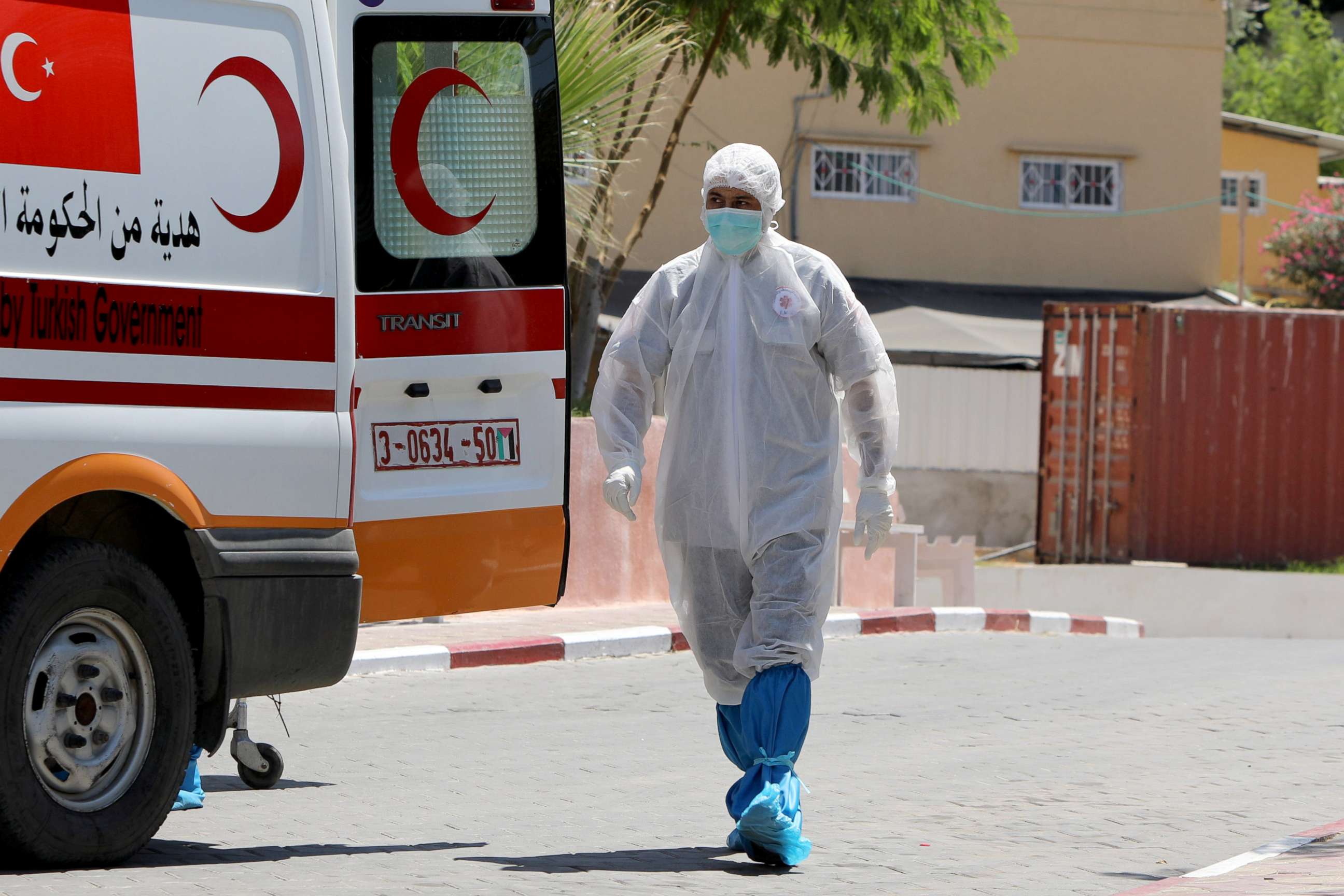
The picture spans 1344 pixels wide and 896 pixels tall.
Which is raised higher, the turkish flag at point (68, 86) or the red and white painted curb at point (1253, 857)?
the turkish flag at point (68, 86)

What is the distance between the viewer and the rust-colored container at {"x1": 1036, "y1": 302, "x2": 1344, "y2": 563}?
66.1 ft

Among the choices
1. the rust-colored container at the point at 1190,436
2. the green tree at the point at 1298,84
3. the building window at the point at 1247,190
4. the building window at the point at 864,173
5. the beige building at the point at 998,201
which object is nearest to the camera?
the rust-colored container at the point at 1190,436

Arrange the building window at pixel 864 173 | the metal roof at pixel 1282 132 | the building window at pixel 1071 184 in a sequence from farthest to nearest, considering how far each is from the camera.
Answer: the metal roof at pixel 1282 132 < the building window at pixel 1071 184 < the building window at pixel 864 173

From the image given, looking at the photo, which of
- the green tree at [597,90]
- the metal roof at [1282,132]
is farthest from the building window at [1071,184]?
the green tree at [597,90]

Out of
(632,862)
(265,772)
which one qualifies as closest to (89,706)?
(632,862)

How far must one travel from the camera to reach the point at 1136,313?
20094 mm

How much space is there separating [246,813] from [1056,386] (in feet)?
50.0

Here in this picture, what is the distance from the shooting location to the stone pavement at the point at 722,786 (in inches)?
219

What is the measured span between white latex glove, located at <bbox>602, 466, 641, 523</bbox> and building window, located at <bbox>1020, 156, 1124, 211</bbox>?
22.7 metres

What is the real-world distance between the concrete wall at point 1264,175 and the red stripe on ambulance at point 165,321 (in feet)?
96.4

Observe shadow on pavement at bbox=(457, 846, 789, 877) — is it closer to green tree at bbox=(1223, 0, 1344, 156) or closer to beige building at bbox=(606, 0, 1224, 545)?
beige building at bbox=(606, 0, 1224, 545)

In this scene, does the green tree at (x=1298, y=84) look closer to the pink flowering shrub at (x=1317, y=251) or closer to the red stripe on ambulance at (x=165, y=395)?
the pink flowering shrub at (x=1317, y=251)

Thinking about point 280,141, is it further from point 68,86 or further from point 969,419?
point 969,419

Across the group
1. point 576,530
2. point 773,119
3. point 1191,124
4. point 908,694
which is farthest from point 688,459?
point 1191,124
